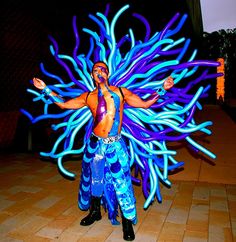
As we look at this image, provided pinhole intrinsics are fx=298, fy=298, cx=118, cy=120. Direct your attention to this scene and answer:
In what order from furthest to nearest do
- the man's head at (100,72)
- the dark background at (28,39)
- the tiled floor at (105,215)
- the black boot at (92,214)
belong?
the dark background at (28,39), the black boot at (92,214), the tiled floor at (105,215), the man's head at (100,72)

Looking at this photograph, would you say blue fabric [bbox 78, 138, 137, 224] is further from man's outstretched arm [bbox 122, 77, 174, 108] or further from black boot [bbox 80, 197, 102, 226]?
man's outstretched arm [bbox 122, 77, 174, 108]

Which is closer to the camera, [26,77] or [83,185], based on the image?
[83,185]

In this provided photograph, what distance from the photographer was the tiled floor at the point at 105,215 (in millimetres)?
3148

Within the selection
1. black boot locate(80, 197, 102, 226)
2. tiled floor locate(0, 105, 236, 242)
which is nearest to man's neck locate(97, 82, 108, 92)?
black boot locate(80, 197, 102, 226)

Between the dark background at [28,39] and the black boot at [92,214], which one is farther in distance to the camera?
the dark background at [28,39]

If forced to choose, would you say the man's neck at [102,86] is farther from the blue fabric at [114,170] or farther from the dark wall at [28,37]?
the dark wall at [28,37]

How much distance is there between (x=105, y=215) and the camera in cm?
368

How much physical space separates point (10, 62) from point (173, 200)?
5523mm

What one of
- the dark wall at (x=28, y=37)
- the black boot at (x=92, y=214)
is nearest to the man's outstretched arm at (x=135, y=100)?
the black boot at (x=92, y=214)

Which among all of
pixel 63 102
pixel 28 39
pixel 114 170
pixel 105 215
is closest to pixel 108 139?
pixel 114 170

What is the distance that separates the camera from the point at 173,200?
415 cm

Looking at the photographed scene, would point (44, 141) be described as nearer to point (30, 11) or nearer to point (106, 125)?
point (30, 11)

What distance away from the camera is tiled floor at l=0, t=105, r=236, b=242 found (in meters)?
3.15

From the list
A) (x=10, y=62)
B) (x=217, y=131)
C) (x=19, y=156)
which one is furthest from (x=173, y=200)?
(x=217, y=131)
